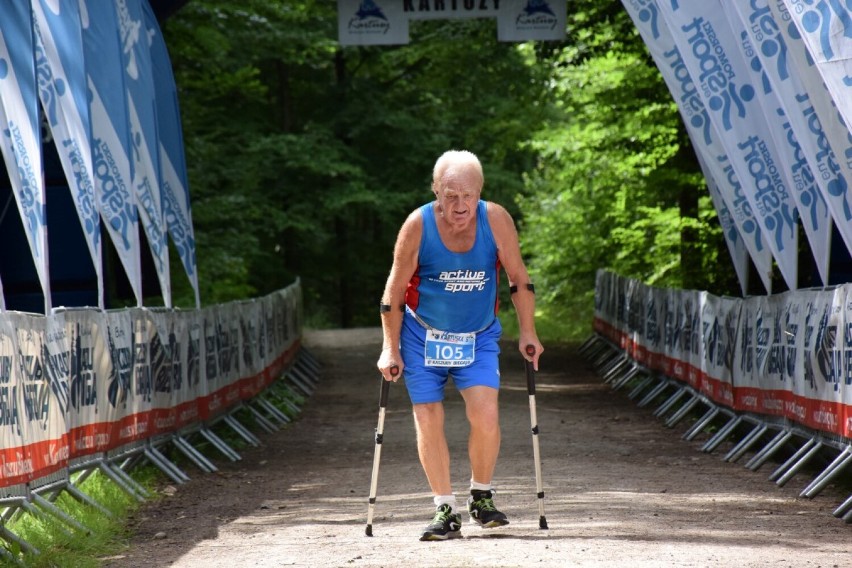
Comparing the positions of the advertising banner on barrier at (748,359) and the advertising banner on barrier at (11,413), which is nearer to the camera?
the advertising banner on barrier at (11,413)

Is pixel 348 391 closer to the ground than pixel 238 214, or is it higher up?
closer to the ground

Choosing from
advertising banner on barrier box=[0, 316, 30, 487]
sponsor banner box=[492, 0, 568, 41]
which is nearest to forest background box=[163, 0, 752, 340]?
sponsor banner box=[492, 0, 568, 41]

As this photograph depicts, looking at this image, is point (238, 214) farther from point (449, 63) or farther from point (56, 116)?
point (56, 116)

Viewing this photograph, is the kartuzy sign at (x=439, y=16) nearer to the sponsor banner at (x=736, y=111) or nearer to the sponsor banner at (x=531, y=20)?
the sponsor banner at (x=531, y=20)

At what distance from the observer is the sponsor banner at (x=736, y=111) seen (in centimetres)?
1352

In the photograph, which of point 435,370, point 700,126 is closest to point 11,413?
point 435,370

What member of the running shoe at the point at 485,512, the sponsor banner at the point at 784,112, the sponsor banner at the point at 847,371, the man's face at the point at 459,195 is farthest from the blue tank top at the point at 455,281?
the sponsor banner at the point at 784,112

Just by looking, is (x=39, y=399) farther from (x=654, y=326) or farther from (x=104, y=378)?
(x=654, y=326)

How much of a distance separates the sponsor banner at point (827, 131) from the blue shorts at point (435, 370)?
4.19 meters

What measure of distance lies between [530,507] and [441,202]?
269 centimetres

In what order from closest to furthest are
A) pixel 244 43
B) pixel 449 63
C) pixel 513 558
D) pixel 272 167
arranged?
pixel 513 558 < pixel 449 63 < pixel 244 43 < pixel 272 167

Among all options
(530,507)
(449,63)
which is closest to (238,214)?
(449,63)

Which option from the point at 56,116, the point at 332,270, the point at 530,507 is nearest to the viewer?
the point at 530,507

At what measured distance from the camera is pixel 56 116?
12.8 metres
